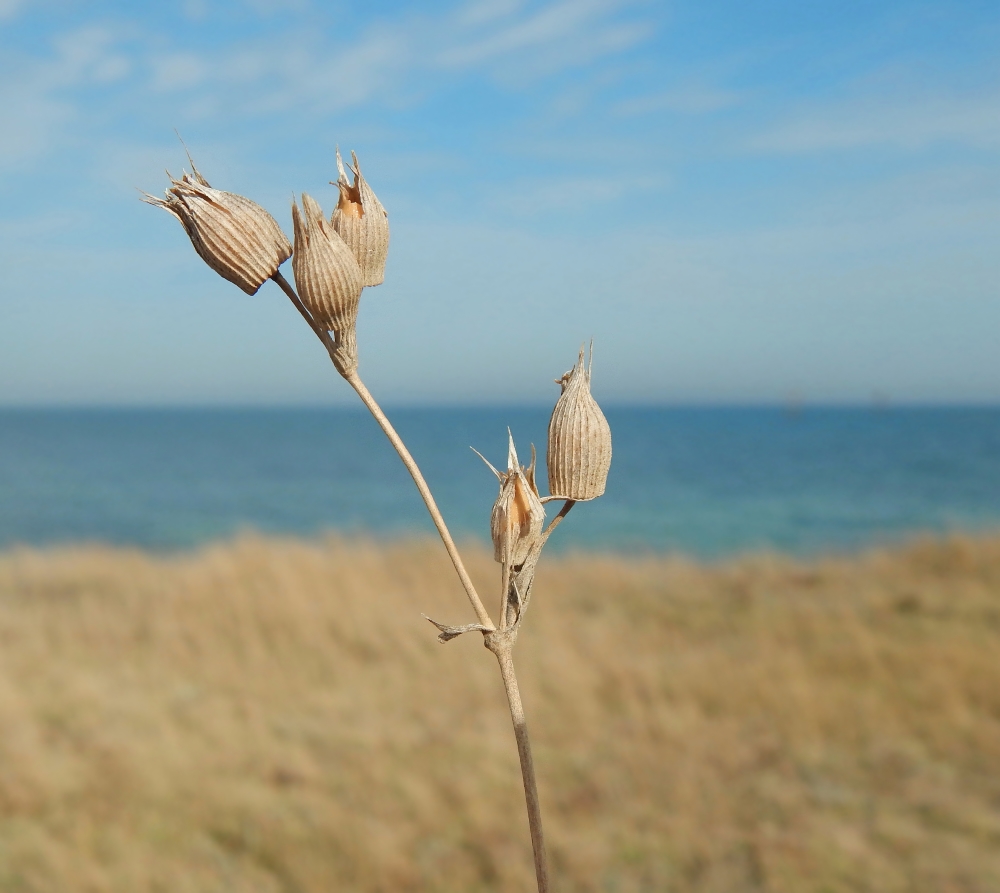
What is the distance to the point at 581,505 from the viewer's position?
15531 mm

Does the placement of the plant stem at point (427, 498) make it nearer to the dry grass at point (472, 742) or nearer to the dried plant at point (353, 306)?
the dried plant at point (353, 306)

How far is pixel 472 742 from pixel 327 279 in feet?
25.9

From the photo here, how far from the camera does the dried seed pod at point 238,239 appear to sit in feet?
2.27

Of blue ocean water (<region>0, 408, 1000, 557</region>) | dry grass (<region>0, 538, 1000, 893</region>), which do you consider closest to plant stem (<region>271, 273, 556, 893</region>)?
dry grass (<region>0, 538, 1000, 893</region>)

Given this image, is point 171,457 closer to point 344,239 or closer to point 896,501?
point 896,501

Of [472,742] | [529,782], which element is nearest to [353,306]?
[529,782]

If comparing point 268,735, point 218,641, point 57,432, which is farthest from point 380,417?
point 57,432

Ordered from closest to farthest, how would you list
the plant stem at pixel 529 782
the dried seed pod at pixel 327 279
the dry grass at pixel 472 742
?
the plant stem at pixel 529 782
the dried seed pod at pixel 327 279
the dry grass at pixel 472 742

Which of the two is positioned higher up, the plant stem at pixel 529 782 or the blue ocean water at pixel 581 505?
the plant stem at pixel 529 782

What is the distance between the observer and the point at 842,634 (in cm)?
1062

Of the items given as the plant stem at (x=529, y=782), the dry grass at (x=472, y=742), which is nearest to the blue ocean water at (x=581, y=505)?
the dry grass at (x=472, y=742)

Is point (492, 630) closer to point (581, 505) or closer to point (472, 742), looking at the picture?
point (472, 742)

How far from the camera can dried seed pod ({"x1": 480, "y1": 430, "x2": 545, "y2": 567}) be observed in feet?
2.18

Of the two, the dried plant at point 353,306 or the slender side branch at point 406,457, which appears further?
the dried plant at point 353,306
